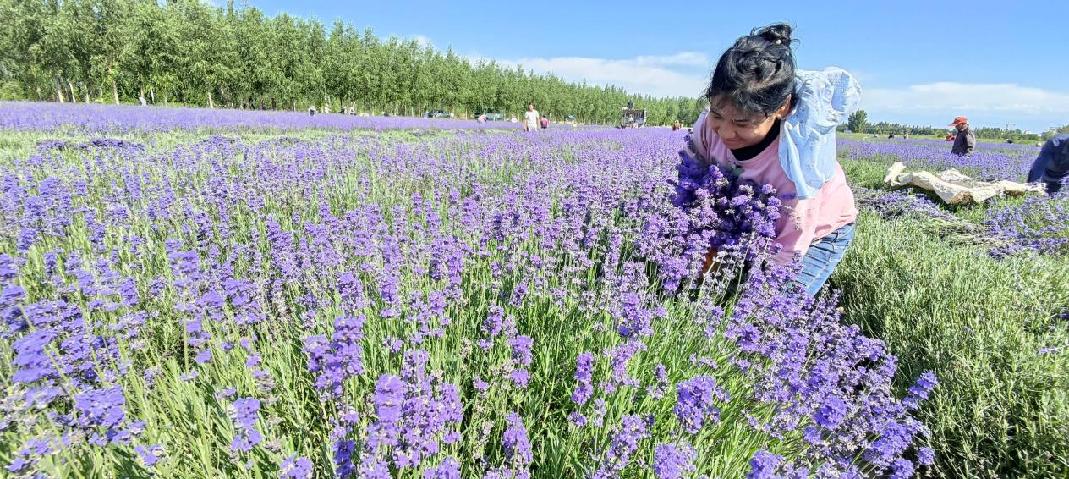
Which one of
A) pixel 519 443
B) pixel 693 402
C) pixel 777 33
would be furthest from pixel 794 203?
pixel 519 443

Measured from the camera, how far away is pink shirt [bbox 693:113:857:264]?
2607 millimetres

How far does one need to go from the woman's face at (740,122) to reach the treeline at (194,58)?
29.1m

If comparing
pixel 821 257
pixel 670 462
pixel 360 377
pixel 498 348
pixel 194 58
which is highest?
pixel 194 58

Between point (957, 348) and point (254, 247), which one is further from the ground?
point (254, 247)

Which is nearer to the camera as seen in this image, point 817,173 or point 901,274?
point 817,173

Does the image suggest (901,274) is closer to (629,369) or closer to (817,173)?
(817,173)

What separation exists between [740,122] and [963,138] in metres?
15.6

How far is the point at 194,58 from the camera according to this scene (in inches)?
996

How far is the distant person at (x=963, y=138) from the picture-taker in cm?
1264

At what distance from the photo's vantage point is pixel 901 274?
12.2 ft

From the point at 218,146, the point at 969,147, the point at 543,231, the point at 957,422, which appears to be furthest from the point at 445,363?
the point at 969,147

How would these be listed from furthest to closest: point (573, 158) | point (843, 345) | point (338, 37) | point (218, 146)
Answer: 1. point (338, 37)
2. point (573, 158)
3. point (218, 146)
4. point (843, 345)

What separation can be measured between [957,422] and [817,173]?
1.42 m

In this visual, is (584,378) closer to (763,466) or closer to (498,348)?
(763,466)
